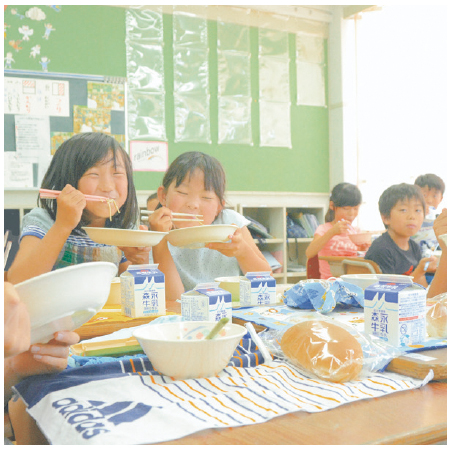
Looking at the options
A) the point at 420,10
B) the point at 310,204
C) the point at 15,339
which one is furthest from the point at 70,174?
the point at 420,10

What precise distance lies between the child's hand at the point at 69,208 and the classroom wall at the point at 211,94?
9.48 feet

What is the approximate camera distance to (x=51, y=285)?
64 centimetres

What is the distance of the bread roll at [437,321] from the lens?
1.02 m

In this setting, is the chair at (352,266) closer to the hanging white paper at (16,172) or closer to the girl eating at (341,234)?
the girl eating at (341,234)

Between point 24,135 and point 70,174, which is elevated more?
point 24,135

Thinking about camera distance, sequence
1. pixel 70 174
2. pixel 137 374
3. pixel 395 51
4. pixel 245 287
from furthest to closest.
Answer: pixel 395 51 < pixel 70 174 < pixel 245 287 < pixel 137 374

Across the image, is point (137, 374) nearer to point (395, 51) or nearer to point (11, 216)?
point (11, 216)

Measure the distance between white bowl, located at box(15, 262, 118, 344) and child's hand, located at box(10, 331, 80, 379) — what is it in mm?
38

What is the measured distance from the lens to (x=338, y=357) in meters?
0.79

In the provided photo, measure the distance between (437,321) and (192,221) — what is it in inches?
39.4

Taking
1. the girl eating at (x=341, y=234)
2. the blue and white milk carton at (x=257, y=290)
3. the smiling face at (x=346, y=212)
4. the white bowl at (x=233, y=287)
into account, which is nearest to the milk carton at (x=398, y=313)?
the blue and white milk carton at (x=257, y=290)

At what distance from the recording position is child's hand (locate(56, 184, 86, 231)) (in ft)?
4.66

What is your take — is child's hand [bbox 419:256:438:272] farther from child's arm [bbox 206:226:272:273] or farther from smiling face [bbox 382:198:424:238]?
child's arm [bbox 206:226:272:273]

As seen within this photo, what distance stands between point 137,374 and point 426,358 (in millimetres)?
525
